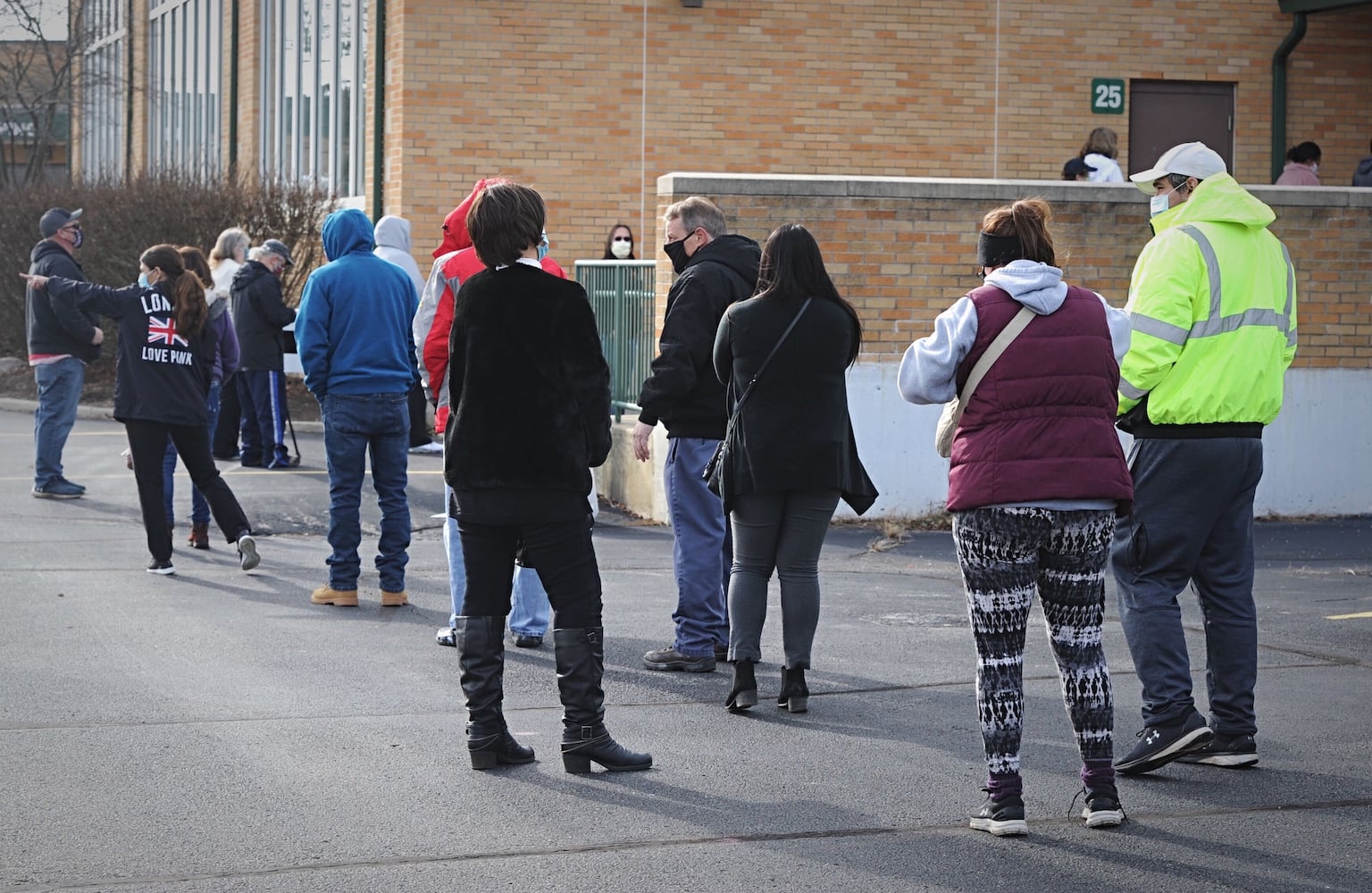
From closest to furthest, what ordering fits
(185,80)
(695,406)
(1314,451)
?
(695,406) < (1314,451) < (185,80)

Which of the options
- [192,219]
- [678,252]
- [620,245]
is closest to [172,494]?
[678,252]

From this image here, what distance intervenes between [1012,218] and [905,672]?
277cm

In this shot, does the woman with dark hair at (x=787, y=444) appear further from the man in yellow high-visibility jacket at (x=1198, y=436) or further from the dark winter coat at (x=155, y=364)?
the dark winter coat at (x=155, y=364)

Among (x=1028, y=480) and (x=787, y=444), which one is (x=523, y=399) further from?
(x=1028, y=480)

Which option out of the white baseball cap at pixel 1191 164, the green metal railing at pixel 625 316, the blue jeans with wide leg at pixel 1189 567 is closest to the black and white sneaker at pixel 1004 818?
the blue jeans with wide leg at pixel 1189 567

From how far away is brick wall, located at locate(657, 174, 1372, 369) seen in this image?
1202 centimetres

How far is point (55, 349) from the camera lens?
530 inches

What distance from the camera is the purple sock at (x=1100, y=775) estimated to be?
17.4 feet

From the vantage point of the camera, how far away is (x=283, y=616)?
887 cm

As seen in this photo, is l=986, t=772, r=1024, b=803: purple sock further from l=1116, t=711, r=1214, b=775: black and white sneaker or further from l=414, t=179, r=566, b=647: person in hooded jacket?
l=414, t=179, r=566, b=647: person in hooded jacket

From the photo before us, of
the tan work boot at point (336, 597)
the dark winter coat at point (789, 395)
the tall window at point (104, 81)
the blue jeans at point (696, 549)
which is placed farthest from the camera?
the tall window at point (104, 81)

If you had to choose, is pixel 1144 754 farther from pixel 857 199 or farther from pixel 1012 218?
pixel 857 199

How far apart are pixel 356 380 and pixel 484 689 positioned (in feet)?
10.9

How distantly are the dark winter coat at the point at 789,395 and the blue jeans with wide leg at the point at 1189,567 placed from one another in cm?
118
